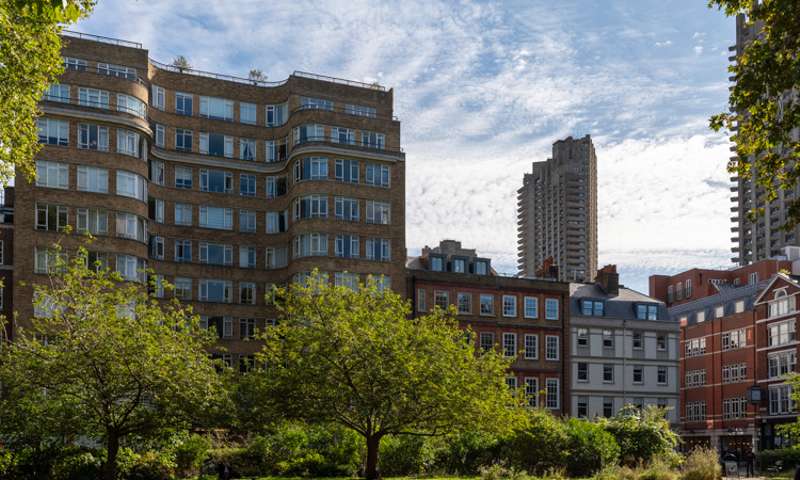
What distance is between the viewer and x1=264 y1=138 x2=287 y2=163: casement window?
76.5m

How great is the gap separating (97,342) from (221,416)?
5.48 metres

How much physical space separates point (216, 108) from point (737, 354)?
180ft

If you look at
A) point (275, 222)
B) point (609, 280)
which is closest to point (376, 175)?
point (275, 222)

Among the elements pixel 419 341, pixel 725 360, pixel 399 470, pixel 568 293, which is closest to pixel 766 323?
pixel 725 360

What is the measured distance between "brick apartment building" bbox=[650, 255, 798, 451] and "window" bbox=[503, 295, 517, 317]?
17961mm

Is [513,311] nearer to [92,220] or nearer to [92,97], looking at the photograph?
[92,220]

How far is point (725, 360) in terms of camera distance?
3819 inches

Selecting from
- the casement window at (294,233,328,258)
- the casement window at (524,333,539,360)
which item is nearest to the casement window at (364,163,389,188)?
the casement window at (294,233,328,258)

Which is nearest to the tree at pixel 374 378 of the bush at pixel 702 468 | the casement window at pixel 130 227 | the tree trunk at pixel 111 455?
the tree trunk at pixel 111 455

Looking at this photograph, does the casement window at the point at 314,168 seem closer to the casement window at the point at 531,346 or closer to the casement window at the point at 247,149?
the casement window at the point at 247,149

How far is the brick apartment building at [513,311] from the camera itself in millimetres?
77625

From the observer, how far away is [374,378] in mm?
39000

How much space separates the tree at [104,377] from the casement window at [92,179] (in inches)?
1108

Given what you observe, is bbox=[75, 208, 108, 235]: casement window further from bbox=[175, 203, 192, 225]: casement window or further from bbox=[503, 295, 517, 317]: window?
bbox=[503, 295, 517, 317]: window
